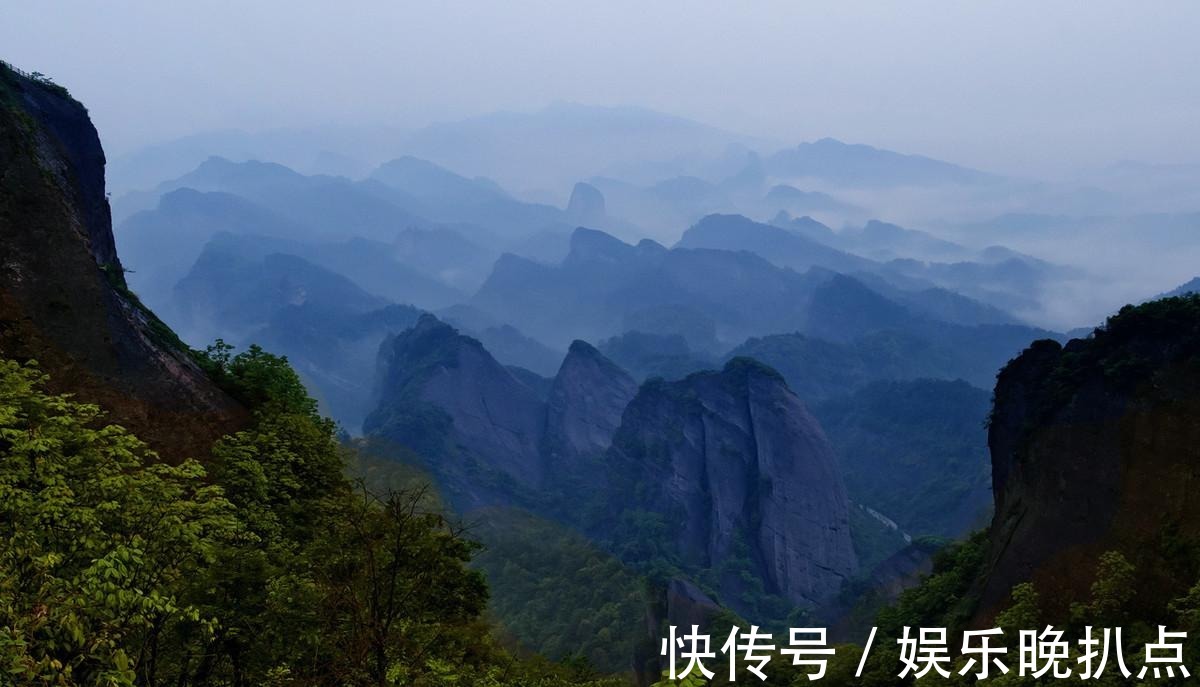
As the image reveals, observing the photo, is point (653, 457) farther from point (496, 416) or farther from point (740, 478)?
point (496, 416)

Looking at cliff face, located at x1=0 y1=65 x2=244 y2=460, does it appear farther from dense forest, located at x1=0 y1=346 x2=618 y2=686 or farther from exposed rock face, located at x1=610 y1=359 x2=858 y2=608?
exposed rock face, located at x1=610 y1=359 x2=858 y2=608

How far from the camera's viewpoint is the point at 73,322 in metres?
22.8

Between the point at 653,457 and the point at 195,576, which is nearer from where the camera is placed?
the point at 195,576

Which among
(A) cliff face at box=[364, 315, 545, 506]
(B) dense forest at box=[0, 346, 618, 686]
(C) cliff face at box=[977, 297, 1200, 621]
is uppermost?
(A) cliff face at box=[364, 315, 545, 506]

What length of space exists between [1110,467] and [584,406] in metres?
107

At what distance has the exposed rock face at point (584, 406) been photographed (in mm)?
A: 126812

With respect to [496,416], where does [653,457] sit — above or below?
below

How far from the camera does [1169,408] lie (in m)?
25.7

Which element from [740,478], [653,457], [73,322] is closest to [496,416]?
[653,457]

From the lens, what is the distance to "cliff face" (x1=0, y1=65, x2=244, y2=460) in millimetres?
22078

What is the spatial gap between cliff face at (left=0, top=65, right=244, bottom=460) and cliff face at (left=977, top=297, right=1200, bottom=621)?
2797 cm

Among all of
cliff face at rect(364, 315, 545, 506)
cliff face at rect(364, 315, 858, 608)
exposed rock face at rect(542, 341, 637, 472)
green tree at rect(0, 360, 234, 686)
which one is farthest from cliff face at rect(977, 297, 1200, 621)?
exposed rock face at rect(542, 341, 637, 472)

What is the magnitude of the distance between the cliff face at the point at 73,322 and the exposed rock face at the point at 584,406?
101 meters

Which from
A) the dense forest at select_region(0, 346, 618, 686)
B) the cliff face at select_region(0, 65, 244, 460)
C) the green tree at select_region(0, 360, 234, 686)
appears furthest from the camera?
the cliff face at select_region(0, 65, 244, 460)
